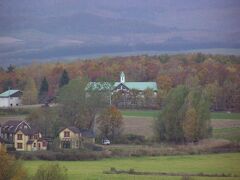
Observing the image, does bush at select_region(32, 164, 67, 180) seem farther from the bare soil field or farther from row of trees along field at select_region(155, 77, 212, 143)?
row of trees along field at select_region(155, 77, 212, 143)

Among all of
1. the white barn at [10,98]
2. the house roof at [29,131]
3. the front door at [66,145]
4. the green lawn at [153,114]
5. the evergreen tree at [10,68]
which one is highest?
the evergreen tree at [10,68]

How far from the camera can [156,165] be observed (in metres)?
9.98

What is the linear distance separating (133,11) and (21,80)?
236cm

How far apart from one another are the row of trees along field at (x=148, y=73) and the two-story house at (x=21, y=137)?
71 centimetres

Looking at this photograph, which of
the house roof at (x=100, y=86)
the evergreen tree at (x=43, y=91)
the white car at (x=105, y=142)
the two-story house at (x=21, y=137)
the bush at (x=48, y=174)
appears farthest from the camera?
the house roof at (x=100, y=86)

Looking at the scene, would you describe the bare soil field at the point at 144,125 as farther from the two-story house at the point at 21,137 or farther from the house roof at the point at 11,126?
the house roof at the point at 11,126

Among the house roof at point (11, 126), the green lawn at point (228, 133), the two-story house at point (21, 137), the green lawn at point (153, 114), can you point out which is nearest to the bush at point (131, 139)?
the green lawn at point (153, 114)

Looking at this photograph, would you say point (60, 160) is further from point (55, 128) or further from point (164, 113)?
point (164, 113)

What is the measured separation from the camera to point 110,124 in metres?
11.7

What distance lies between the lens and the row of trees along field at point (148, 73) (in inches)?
462

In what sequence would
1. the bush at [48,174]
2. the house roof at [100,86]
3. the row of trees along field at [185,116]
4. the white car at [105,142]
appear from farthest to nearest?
the house roof at [100,86] → the row of trees along field at [185,116] → the white car at [105,142] → the bush at [48,174]

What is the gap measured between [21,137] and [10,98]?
36.4 inches

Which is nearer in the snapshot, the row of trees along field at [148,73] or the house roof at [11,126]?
the house roof at [11,126]

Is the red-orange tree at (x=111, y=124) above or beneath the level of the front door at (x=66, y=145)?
above
